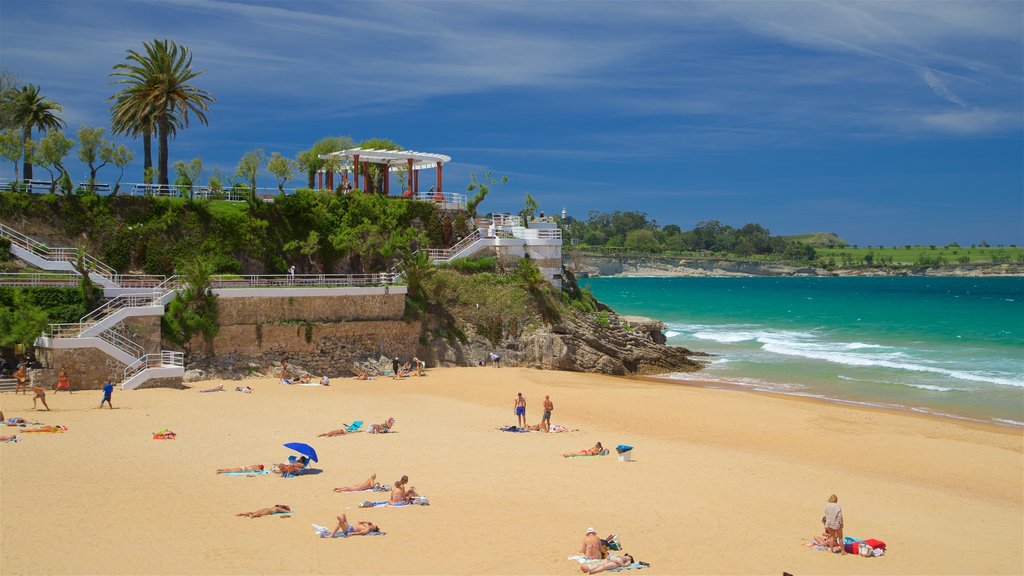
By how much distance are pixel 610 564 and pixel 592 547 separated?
0.41 m

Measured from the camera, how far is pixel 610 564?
13.3 metres

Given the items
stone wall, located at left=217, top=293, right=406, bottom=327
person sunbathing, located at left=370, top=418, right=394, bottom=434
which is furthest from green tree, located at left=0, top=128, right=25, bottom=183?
person sunbathing, located at left=370, top=418, right=394, bottom=434

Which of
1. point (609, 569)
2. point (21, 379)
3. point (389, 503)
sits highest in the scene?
point (21, 379)

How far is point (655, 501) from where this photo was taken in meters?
17.3

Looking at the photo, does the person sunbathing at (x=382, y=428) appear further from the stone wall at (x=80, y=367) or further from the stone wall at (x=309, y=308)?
the stone wall at (x=309, y=308)

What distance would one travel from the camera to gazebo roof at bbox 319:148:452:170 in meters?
41.5

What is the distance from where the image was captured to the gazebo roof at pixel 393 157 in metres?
41.5

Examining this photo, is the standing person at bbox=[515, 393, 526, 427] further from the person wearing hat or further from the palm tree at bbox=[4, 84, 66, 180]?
the palm tree at bbox=[4, 84, 66, 180]

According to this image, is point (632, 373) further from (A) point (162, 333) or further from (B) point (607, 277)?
(B) point (607, 277)

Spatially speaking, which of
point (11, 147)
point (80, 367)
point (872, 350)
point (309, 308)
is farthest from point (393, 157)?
point (872, 350)

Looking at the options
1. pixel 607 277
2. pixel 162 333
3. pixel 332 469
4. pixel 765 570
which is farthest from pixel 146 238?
pixel 607 277

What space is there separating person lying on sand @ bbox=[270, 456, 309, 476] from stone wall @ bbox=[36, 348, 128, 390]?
1194 centimetres

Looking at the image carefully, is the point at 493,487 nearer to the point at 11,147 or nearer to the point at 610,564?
the point at 610,564

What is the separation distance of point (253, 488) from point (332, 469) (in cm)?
226
